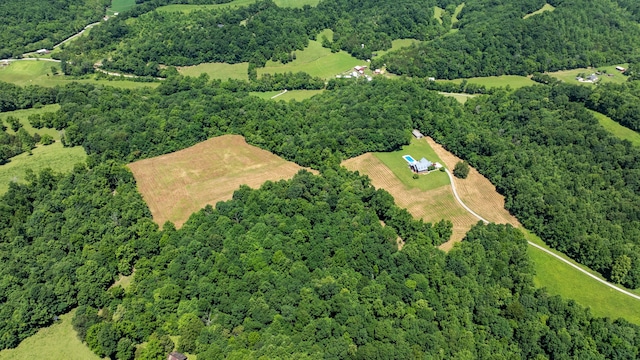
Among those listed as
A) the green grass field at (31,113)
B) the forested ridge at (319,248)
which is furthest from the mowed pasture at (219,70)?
the green grass field at (31,113)

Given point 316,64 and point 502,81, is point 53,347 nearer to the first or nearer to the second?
point 316,64

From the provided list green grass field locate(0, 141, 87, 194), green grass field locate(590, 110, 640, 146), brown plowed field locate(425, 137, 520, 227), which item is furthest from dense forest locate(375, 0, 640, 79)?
green grass field locate(0, 141, 87, 194)

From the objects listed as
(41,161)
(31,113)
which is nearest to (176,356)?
(41,161)

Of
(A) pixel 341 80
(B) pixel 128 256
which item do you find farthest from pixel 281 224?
(A) pixel 341 80

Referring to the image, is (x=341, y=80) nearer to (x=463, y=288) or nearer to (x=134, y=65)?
(x=134, y=65)

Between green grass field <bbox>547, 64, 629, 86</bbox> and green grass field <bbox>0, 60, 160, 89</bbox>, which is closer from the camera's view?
green grass field <bbox>0, 60, 160, 89</bbox>

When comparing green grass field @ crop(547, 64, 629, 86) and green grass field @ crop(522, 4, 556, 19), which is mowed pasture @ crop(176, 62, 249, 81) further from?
green grass field @ crop(547, 64, 629, 86)

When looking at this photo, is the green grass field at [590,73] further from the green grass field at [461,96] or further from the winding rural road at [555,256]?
the winding rural road at [555,256]
